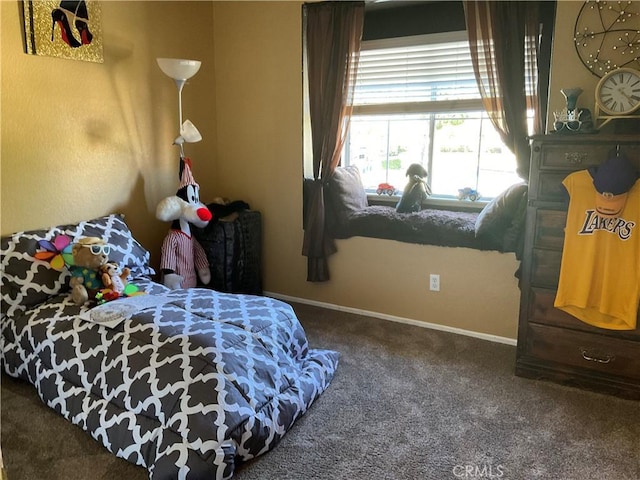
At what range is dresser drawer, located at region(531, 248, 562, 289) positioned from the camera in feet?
7.98

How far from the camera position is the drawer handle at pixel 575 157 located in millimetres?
2289

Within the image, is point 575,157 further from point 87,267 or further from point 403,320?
point 87,267

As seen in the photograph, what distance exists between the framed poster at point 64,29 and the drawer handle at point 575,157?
267cm

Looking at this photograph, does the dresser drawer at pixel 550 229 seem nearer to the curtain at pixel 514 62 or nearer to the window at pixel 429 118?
the curtain at pixel 514 62

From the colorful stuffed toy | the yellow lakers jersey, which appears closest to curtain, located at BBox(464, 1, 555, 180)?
A: the yellow lakers jersey

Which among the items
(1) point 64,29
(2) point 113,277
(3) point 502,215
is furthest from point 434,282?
(1) point 64,29

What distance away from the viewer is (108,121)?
10.1 feet

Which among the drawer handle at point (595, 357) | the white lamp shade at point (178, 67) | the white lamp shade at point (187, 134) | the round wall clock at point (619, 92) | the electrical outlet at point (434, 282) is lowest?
the drawer handle at point (595, 357)

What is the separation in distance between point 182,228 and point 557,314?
2286 mm

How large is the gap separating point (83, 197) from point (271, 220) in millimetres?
1324

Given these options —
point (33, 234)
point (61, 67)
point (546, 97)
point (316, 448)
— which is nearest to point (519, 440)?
point (316, 448)

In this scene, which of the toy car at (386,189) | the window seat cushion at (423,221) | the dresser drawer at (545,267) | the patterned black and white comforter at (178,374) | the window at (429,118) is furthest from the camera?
the toy car at (386,189)

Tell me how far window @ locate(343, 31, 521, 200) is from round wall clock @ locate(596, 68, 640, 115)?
870 mm

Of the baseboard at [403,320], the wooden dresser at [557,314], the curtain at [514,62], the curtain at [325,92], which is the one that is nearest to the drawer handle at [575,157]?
the wooden dresser at [557,314]
